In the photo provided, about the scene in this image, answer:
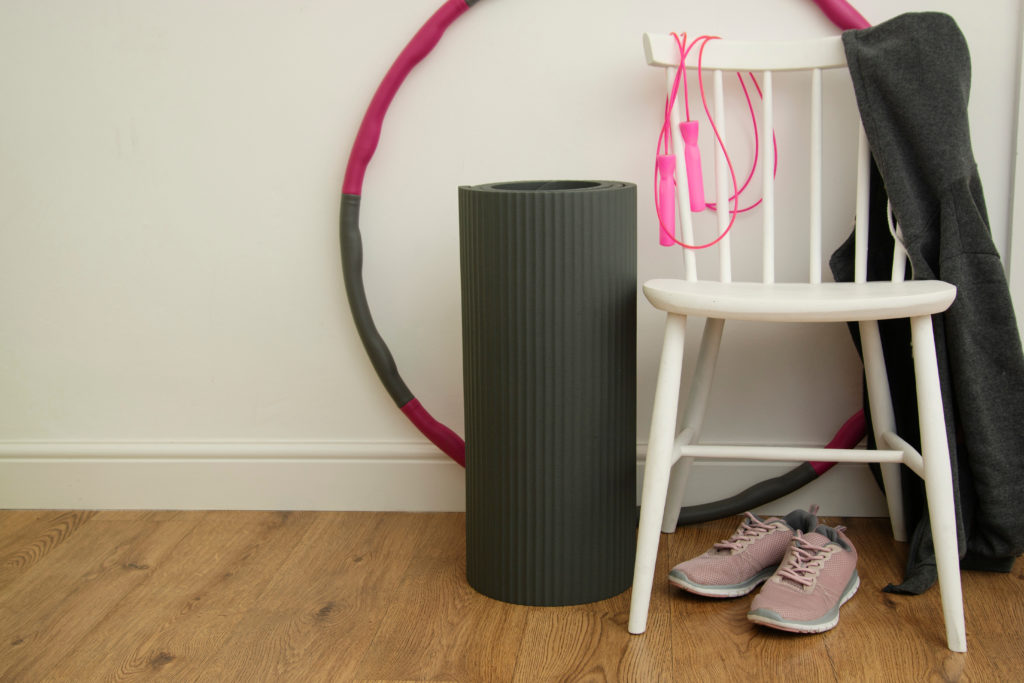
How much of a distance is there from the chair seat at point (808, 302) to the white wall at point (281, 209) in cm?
33

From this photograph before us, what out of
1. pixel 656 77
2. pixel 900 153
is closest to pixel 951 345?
pixel 900 153

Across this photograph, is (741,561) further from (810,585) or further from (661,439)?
(661,439)

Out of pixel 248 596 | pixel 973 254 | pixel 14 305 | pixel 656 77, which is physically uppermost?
pixel 656 77

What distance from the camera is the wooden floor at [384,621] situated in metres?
1.13

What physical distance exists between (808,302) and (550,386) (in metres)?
0.35

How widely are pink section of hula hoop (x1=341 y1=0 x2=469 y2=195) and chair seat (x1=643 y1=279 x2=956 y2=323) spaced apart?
1.76 ft

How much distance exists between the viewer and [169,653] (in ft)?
3.87

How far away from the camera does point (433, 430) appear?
1563mm

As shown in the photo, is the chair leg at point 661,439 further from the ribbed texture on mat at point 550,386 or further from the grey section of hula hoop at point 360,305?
the grey section of hula hoop at point 360,305

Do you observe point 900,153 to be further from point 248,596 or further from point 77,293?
point 77,293

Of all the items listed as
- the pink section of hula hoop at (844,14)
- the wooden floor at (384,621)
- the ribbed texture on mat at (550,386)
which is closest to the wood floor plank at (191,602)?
the wooden floor at (384,621)

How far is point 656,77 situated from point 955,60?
0.42 metres

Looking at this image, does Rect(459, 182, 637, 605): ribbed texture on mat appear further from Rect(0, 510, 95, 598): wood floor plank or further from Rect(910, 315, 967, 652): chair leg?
Rect(0, 510, 95, 598): wood floor plank

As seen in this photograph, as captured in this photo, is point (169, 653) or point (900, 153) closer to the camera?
point (169, 653)
